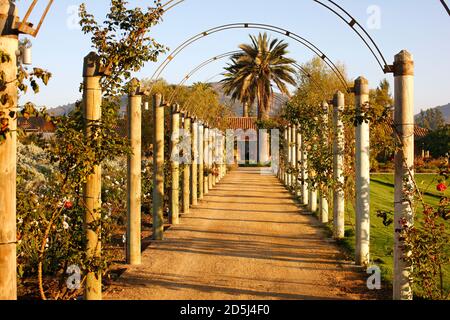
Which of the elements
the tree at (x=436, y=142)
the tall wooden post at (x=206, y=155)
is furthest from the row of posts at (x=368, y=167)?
the tree at (x=436, y=142)

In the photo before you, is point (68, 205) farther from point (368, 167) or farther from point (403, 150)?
point (368, 167)

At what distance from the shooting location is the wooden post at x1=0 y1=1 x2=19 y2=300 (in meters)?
4.06

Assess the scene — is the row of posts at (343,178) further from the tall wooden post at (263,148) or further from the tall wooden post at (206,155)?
the tall wooden post at (263,148)

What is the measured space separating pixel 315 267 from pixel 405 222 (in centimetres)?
292

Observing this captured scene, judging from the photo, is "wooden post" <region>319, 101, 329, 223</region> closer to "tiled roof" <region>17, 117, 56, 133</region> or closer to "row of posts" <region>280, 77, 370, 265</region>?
"row of posts" <region>280, 77, 370, 265</region>

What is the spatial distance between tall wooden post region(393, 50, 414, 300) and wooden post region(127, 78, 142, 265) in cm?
389

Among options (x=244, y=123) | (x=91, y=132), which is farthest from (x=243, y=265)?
(x=244, y=123)

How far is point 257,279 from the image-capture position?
7969 millimetres

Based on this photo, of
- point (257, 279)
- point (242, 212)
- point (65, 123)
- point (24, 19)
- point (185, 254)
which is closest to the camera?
point (24, 19)

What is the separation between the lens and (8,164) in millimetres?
4078

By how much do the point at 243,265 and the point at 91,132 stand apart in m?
3.72

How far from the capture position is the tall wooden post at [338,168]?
11094 millimetres
